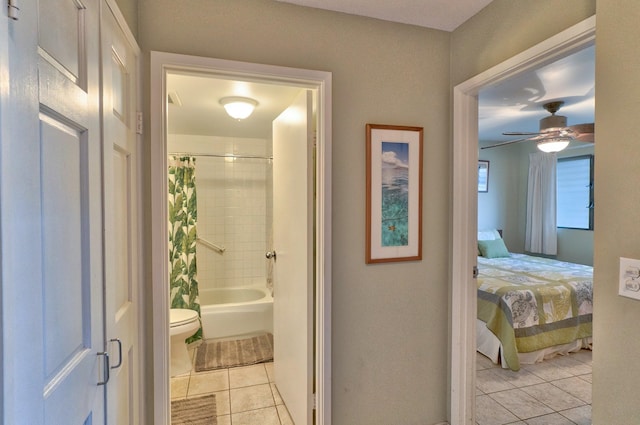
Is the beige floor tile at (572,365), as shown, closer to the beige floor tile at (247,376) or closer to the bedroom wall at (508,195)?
the beige floor tile at (247,376)

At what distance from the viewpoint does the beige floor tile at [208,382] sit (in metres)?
2.46

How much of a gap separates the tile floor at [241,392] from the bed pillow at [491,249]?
342 cm

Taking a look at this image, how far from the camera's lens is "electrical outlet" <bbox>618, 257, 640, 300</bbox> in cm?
98

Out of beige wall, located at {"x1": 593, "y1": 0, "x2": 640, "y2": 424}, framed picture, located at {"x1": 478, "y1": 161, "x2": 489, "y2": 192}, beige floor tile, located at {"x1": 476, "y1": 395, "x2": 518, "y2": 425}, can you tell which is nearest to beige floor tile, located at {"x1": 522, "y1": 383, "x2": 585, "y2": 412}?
beige floor tile, located at {"x1": 476, "y1": 395, "x2": 518, "y2": 425}

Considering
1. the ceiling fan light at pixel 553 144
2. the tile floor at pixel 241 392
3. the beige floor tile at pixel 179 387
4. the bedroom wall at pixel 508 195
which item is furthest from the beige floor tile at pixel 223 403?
the bedroom wall at pixel 508 195

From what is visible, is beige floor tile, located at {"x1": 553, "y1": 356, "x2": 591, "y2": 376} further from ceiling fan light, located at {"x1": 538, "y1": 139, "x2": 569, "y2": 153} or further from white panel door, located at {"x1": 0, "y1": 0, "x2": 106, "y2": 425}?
white panel door, located at {"x1": 0, "y1": 0, "x2": 106, "y2": 425}

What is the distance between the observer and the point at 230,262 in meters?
4.11

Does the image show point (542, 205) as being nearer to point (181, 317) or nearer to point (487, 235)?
point (487, 235)

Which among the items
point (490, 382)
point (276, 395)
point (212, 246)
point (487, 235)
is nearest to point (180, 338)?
point (276, 395)

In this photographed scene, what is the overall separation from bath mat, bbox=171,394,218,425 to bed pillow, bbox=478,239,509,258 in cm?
398

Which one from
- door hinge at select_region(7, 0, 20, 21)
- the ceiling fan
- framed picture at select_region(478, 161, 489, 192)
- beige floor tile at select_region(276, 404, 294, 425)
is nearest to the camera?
door hinge at select_region(7, 0, 20, 21)

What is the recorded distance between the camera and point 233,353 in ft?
10.0

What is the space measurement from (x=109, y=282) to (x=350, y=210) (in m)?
1.13

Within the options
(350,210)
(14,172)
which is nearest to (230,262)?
(350,210)
